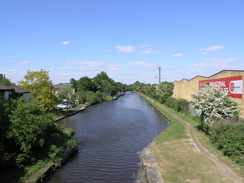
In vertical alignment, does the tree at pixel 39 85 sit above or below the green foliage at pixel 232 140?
above

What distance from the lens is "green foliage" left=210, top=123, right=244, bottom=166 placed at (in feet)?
40.9

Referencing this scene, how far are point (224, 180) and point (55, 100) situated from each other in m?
26.3

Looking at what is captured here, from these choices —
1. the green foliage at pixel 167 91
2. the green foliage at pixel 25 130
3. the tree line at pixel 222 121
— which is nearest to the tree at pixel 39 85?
the green foliage at pixel 25 130

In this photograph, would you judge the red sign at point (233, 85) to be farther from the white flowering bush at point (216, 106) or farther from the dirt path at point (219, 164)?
the dirt path at point (219, 164)

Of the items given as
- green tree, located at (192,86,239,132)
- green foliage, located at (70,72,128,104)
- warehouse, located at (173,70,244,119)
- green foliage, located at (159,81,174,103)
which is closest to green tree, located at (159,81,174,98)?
green foliage, located at (159,81,174,103)

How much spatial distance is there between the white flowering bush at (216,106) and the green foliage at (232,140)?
3.12 meters

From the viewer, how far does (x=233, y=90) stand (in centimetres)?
2267

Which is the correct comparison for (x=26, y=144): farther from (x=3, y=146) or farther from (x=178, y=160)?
(x=178, y=160)

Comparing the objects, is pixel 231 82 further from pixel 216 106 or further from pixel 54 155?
pixel 54 155

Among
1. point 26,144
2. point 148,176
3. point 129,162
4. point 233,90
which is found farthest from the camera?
point 233,90

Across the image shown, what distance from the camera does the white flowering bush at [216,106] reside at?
18.0 m

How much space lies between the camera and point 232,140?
13094mm

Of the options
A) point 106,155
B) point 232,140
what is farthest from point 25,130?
point 232,140

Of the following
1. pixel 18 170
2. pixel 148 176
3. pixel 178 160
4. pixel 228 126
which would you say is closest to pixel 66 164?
pixel 18 170
